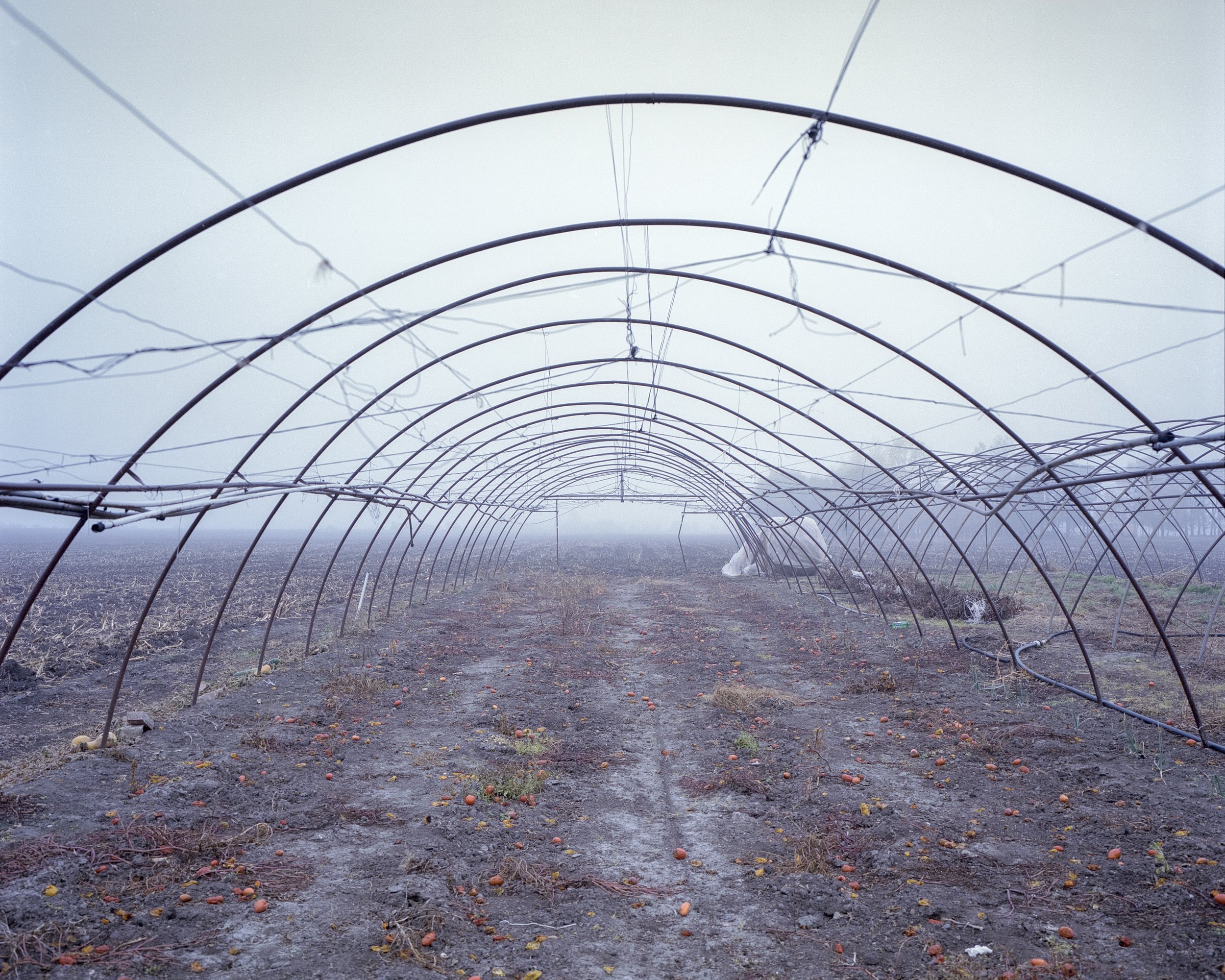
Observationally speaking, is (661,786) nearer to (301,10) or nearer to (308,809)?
(308,809)

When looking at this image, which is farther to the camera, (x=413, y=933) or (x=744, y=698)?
(x=744, y=698)

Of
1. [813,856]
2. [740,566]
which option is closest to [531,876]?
[813,856]

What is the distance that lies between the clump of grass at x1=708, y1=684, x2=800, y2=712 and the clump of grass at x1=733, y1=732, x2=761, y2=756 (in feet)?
4.97

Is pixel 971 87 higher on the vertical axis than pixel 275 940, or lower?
higher

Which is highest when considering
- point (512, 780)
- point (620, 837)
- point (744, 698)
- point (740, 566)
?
point (740, 566)

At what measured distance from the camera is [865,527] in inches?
2035

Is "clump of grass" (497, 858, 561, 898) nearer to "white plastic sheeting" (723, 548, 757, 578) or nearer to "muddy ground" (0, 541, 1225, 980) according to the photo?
"muddy ground" (0, 541, 1225, 980)

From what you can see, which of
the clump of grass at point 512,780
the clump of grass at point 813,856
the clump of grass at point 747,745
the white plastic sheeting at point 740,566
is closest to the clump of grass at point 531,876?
the clump of grass at point 512,780

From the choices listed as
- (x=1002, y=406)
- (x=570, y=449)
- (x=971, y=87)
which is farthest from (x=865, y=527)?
(x=971, y=87)

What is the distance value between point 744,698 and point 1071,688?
5.51m

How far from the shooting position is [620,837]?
6820 millimetres

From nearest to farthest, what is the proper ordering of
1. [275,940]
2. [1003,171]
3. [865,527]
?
[275,940], [1003,171], [865,527]

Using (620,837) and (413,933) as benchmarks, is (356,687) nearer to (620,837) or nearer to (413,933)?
(620,837)

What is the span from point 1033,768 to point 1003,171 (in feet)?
22.3
